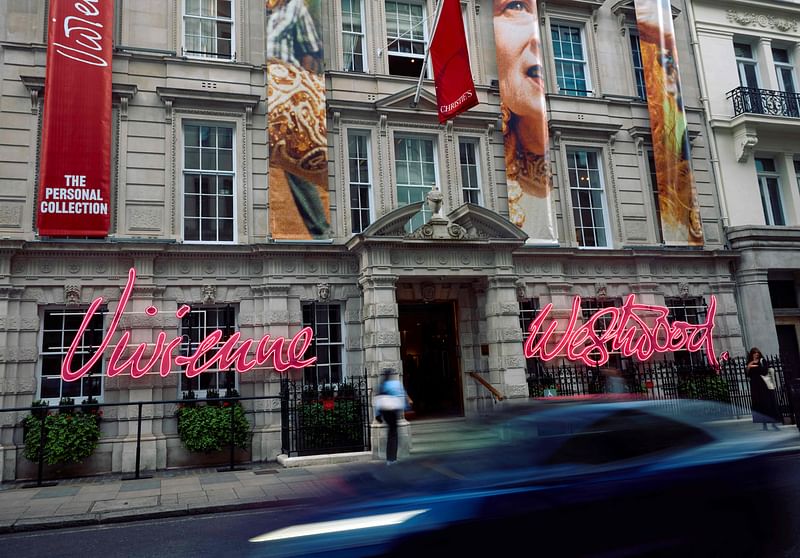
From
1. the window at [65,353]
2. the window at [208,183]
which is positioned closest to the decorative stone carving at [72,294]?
the window at [65,353]

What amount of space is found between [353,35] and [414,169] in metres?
4.46

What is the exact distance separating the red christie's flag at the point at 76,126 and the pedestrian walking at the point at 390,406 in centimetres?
778

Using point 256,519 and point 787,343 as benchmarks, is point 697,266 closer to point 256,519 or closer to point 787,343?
point 787,343

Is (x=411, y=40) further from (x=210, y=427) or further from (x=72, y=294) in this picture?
(x=210, y=427)

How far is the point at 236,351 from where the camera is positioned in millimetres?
13688

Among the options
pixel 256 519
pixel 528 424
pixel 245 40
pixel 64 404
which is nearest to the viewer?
pixel 528 424

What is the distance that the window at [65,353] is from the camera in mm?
13211

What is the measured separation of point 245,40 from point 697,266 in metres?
15.8

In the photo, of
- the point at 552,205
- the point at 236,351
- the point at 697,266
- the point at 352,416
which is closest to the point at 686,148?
the point at 697,266

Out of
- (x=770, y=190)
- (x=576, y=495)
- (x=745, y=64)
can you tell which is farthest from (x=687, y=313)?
(x=576, y=495)

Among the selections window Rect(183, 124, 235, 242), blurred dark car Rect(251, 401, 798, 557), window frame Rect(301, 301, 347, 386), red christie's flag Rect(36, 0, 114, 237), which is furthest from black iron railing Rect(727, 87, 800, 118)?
red christie's flag Rect(36, 0, 114, 237)

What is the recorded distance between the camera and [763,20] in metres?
21.5

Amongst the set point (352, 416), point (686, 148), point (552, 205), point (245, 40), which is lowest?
point (352, 416)

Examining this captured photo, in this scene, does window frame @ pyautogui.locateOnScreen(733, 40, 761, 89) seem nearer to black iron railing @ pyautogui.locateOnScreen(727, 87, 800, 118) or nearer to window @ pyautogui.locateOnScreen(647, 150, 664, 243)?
black iron railing @ pyautogui.locateOnScreen(727, 87, 800, 118)
